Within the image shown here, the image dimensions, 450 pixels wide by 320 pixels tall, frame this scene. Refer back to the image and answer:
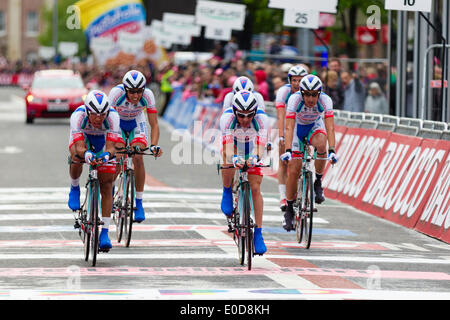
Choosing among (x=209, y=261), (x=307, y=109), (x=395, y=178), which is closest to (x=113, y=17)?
(x=395, y=178)

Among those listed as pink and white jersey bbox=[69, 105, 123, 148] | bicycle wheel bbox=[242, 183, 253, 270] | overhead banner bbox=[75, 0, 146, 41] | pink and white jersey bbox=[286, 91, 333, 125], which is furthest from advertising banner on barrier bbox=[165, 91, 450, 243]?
overhead banner bbox=[75, 0, 146, 41]

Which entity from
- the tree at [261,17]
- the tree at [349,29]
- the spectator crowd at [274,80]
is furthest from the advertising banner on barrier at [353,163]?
the tree at [261,17]

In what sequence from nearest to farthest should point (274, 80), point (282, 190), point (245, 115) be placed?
point (245, 115) → point (282, 190) → point (274, 80)

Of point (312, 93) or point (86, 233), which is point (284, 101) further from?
point (86, 233)

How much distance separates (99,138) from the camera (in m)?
11.8

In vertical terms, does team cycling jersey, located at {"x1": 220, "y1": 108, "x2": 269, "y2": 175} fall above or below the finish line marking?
above

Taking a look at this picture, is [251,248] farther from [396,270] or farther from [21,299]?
[21,299]

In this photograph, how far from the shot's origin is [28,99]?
37844 millimetres

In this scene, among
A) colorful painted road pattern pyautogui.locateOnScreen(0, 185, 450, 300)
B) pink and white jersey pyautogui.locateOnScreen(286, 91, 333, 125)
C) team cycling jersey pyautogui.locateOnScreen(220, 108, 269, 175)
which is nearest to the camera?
colorful painted road pattern pyautogui.locateOnScreen(0, 185, 450, 300)

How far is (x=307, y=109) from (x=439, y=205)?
2060 millimetres

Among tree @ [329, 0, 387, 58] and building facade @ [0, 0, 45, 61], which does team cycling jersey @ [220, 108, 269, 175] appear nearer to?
tree @ [329, 0, 387, 58]

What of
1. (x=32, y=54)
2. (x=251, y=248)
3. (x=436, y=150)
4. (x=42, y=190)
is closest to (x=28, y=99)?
(x=42, y=190)

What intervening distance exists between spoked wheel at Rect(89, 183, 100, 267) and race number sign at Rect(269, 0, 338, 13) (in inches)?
344

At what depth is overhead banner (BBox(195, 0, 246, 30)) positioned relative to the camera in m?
32.7
